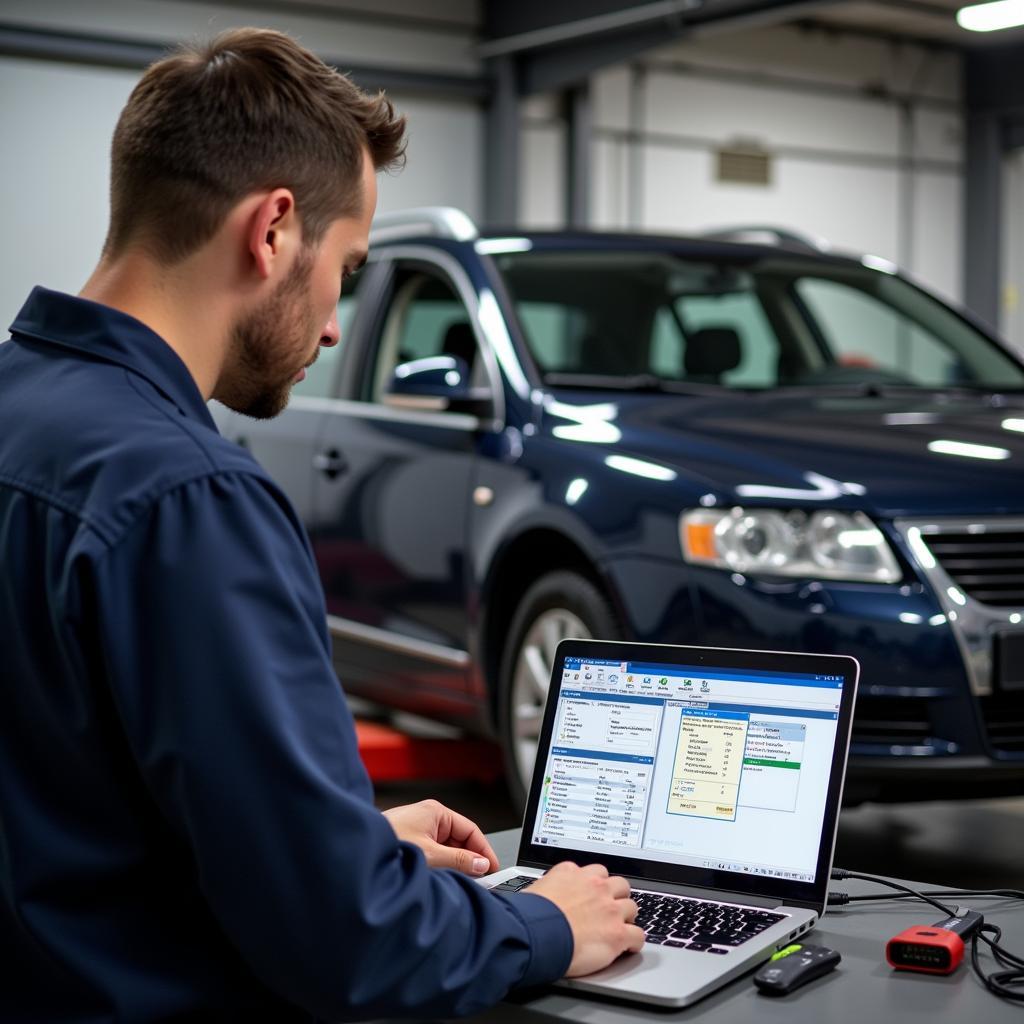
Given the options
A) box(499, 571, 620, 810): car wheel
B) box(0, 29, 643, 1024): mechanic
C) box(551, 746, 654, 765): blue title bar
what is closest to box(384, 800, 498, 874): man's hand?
box(551, 746, 654, 765): blue title bar

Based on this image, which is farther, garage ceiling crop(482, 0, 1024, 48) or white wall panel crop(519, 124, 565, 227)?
white wall panel crop(519, 124, 565, 227)

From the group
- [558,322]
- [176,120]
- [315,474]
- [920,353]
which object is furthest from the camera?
[920,353]

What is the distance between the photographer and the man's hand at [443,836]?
6.06 ft

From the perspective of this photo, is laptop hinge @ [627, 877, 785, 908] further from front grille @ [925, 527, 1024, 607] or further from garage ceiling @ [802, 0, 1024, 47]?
garage ceiling @ [802, 0, 1024, 47]

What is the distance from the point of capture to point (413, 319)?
5.54 meters

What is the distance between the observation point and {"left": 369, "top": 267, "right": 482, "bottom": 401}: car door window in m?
5.36

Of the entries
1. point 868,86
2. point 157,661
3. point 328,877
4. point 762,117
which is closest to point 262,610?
point 157,661

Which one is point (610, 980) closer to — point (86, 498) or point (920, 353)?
point (86, 498)

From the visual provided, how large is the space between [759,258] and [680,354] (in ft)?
1.94

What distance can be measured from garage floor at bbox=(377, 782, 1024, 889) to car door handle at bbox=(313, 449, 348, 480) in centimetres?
100

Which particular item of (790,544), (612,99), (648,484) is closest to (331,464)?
(648,484)

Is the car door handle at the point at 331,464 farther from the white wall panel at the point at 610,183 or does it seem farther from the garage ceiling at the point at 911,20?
the garage ceiling at the point at 911,20

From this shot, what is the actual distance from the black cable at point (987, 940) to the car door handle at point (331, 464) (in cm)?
350

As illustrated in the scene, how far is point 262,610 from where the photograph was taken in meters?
1.30
